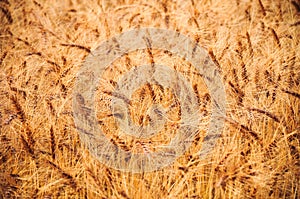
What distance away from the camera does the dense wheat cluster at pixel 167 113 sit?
1.21 metres

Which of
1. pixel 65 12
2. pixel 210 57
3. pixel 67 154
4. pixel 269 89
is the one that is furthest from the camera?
pixel 65 12

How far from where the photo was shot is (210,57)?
1.57 meters

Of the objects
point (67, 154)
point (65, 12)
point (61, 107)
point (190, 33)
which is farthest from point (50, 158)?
point (65, 12)

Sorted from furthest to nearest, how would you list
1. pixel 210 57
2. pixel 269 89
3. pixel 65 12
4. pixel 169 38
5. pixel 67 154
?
pixel 65 12 → pixel 169 38 → pixel 210 57 → pixel 269 89 → pixel 67 154

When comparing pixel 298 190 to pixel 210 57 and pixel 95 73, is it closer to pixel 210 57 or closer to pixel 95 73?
pixel 210 57

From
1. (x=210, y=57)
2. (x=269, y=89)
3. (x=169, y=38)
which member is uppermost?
(x=169, y=38)

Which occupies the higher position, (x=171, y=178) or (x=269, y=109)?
(x=269, y=109)

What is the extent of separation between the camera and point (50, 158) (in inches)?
50.1

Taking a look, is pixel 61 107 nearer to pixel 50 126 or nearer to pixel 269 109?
pixel 50 126

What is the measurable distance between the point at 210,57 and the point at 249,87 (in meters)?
0.23

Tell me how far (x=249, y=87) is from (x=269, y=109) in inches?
5.0

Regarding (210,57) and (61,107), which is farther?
(210,57)

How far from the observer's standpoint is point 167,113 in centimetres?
142

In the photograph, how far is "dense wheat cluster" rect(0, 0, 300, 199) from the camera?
1.21 metres
